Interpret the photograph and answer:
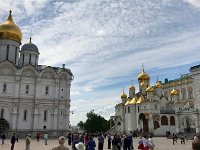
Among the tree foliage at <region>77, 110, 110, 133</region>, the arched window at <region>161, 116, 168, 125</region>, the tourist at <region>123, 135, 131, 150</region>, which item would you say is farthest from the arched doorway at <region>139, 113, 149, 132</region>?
the tourist at <region>123, 135, 131, 150</region>

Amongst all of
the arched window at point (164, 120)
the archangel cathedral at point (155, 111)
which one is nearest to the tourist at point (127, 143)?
the archangel cathedral at point (155, 111)

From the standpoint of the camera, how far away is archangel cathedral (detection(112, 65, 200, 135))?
160 feet

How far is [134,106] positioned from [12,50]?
25471 mm

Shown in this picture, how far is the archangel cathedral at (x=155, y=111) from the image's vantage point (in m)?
48.9

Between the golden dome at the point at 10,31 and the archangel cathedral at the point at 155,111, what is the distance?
82.8ft

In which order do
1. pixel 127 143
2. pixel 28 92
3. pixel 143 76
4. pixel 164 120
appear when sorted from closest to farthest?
pixel 127 143, pixel 28 92, pixel 164 120, pixel 143 76

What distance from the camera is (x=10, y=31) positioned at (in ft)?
150

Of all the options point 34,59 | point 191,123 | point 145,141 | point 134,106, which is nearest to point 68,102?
point 34,59

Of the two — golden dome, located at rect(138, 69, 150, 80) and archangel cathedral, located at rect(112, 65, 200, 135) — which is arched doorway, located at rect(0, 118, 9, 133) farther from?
golden dome, located at rect(138, 69, 150, 80)

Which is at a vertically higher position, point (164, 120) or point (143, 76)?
point (143, 76)

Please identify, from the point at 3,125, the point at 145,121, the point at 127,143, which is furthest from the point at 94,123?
the point at 127,143

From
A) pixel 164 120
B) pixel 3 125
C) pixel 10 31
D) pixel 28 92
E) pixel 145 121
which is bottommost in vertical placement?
pixel 3 125

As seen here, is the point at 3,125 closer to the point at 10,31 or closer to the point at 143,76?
the point at 10,31

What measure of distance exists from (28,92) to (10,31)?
1091 centimetres
